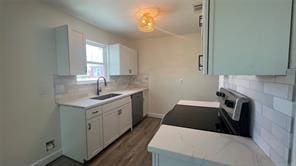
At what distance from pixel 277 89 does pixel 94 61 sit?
317 centimetres

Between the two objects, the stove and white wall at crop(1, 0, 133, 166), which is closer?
the stove

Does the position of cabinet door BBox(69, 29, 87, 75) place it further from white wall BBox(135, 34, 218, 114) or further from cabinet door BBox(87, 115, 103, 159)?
white wall BBox(135, 34, 218, 114)

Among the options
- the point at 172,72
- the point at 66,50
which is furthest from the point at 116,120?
the point at 172,72

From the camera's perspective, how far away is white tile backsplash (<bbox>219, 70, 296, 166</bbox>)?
0.61 m

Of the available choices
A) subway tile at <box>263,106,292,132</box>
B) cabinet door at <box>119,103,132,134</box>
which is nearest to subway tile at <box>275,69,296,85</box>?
subway tile at <box>263,106,292,132</box>

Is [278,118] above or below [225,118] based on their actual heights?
above

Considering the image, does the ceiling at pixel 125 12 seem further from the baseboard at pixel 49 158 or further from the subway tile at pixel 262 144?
the baseboard at pixel 49 158

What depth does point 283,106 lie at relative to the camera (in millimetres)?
651

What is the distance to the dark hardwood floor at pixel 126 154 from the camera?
84.4 inches

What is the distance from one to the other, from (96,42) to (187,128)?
110 inches

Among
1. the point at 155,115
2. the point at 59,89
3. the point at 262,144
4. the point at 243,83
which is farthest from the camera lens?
the point at 155,115

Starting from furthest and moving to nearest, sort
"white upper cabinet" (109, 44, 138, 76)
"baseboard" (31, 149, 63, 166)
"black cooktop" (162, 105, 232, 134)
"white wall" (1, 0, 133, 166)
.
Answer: "white upper cabinet" (109, 44, 138, 76) < "baseboard" (31, 149, 63, 166) < "white wall" (1, 0, 133, 166) < "black cooktop" (162, 105, 232, 134)

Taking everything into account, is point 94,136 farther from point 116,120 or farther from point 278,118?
point 278,118

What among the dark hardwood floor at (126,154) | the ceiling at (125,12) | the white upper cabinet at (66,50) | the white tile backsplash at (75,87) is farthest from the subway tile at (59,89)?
the ceiling at (125,12)
